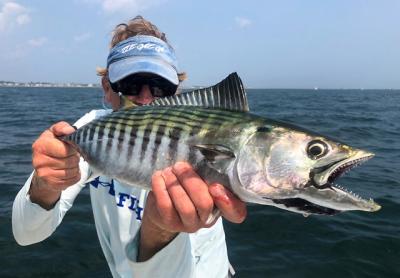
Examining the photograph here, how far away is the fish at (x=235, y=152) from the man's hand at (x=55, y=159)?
0.25 metres

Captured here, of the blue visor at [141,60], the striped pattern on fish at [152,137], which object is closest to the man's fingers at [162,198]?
the striped pattern on fish at [152,137]

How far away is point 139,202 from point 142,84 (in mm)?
1128

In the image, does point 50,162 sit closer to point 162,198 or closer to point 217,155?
point 162,198

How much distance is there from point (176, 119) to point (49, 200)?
1429mm

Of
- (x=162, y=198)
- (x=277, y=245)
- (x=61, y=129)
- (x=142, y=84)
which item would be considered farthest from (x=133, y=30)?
(x=277, y=245)

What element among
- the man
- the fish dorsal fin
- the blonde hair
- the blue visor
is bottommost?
the man

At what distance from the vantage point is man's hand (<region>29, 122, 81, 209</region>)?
280cm

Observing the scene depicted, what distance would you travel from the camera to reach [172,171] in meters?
2.33

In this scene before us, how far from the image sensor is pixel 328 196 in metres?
2.14

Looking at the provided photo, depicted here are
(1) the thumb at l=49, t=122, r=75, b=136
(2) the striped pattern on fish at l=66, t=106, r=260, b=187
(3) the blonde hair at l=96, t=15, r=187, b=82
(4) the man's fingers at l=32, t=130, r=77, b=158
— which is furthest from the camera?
(3) the blonde hair at l=96, t=15, r=187, b=82

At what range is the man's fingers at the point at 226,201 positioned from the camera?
2303mm

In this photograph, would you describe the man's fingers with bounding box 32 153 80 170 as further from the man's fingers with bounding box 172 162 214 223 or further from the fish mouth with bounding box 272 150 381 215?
the fish mouth with bounding box 272 150 381 215

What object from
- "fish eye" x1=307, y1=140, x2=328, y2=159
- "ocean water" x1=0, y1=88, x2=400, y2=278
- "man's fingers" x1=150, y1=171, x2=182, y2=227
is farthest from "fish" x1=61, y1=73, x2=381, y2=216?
"ocean water" x1=0, y1=88, x2=400, y2=278

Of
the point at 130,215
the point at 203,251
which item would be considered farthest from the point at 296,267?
the point at 130,215
